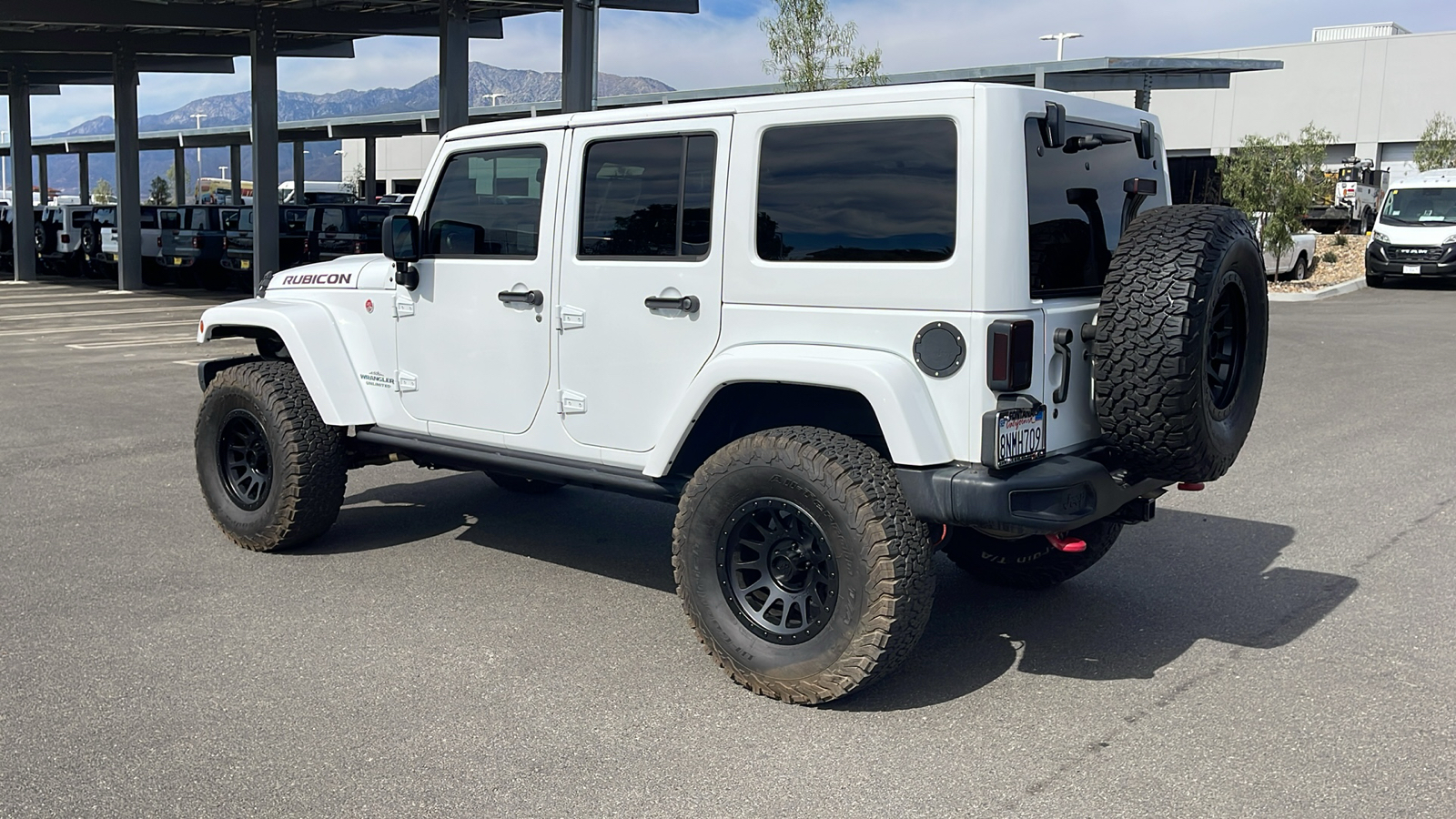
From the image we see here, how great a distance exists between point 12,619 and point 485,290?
235 centimetres

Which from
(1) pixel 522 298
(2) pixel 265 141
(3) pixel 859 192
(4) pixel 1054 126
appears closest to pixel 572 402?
(1) pixel 522 298

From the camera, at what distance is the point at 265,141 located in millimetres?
23188

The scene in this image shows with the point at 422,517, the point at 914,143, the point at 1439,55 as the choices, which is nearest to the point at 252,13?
the point at 422,517

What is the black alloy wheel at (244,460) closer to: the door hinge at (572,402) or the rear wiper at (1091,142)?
the door hinge at (572,402)

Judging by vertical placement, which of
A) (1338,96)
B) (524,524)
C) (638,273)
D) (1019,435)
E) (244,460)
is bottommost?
(524,524)

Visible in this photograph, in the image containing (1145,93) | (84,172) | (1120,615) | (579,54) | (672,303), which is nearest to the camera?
(672,303)

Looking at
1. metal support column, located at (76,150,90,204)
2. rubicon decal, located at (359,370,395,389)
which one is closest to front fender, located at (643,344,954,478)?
rubicon decal, located at (359,370,395,389)

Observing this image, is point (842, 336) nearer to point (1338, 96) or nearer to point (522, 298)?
point (522, 298)

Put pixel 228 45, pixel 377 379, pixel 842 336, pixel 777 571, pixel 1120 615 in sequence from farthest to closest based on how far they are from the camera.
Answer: pixel 228 45
pixel 377 379
pixel 1120 615
pixel 777 571
pixel 842 336

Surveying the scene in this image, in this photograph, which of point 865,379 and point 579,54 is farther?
point 579,54

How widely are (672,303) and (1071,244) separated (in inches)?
58.7

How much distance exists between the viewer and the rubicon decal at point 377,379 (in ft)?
19.9

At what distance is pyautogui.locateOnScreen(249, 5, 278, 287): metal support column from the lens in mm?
22422

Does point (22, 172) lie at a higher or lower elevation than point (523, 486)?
higher
